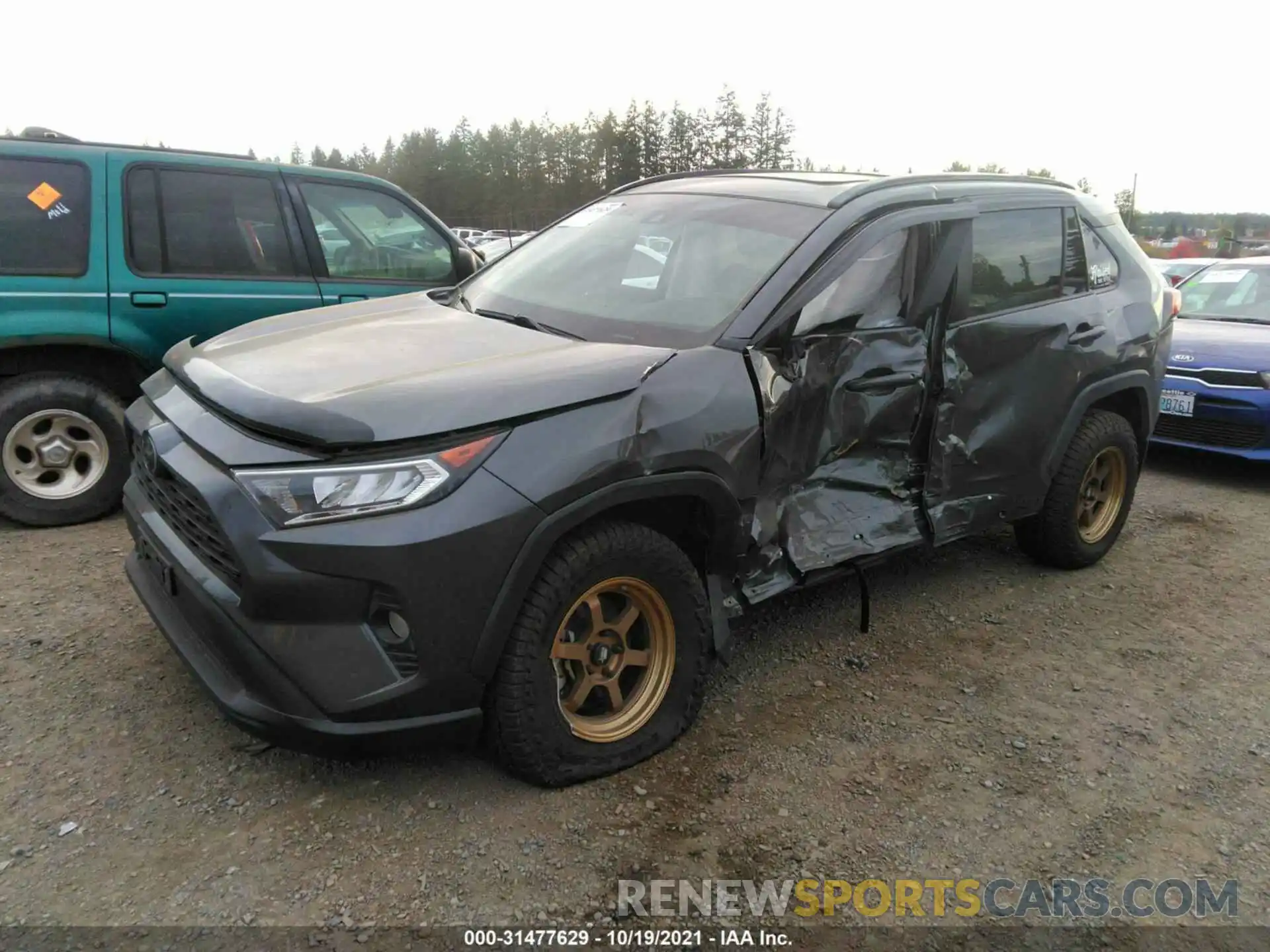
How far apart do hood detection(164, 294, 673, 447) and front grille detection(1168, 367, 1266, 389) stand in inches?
214

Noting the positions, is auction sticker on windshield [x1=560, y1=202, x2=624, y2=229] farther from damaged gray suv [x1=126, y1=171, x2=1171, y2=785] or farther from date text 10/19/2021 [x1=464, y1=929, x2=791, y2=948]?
date text 10/19/2021 [x1=464, y1=929, x2=791, y2=948]

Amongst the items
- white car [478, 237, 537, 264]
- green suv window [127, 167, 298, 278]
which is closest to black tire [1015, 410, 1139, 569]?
white car [478, 237, 537, 264]

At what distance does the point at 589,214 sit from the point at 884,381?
1.56m

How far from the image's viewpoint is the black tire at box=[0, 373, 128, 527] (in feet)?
15.0

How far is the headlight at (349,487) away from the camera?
2.33 metres

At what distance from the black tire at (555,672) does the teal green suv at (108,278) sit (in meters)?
2.83

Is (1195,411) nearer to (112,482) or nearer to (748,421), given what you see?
(748,421)

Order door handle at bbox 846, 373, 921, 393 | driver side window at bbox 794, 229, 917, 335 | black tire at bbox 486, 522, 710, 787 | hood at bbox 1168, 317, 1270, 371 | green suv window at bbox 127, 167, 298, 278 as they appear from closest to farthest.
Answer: black tire at bbox 486, 522, 710, 787 → driver side window at bbox 794, 229, 917, 335 → door handle at bbox 846, 373, 921, 393 → green suv window at bbox 127, 167, 298, 278 → hood at bbox 1168, 317, 1270, 371

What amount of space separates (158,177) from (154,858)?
3.77 m

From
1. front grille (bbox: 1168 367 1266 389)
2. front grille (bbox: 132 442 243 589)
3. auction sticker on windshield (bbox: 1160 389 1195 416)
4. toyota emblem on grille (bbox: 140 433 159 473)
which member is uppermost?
toyota emblem on grille (bbox: 140 433 159 473)

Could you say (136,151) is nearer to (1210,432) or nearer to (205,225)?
(205,225)

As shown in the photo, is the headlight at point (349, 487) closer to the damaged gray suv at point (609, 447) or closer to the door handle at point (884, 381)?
the damaged gray suv at point (609, 447)

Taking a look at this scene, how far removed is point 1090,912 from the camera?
2.50 metres

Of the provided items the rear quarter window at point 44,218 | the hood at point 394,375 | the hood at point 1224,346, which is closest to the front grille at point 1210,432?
the hood at point 1224,346
